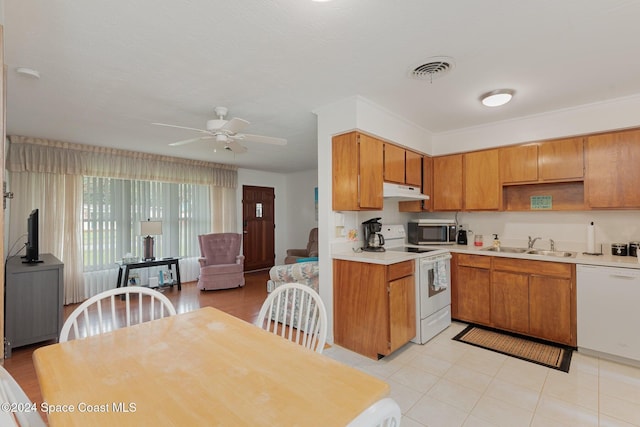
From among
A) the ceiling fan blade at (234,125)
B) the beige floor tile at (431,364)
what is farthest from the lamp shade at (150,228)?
the beige floor tile at (431,364)

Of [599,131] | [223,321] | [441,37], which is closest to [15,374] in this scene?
[223,321]

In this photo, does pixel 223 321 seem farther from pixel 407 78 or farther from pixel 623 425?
pixel 623 425

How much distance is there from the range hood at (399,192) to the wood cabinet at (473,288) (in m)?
0.87

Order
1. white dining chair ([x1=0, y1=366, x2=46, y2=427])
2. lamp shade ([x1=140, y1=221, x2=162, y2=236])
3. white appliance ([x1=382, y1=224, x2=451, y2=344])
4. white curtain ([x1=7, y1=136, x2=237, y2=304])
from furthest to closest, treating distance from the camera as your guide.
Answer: lamp shade ([x1=140, y1=221, x2=162, y2=236]), white curtain ([x1=7, y1=136, x2=237, y2=304]), white appliance ([x1=382, y1=224, x2=451, y2=344]), white dining chair ([x1=0, y1=366, x2=46, y2=427])

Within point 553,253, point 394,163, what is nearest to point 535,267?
point 553,253

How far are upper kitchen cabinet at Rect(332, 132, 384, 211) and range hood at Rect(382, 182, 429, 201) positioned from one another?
13 centimetres

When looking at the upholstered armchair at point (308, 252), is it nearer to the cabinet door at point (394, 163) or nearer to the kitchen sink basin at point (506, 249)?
the cabinet door at point (394, 163)

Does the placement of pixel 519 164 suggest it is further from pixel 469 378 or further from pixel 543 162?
pixel 469 378

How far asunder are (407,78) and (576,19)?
102cm

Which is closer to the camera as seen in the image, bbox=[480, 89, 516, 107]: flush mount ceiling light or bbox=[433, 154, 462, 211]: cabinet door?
bbox=[480, 89, 516, 107]: flush mount ceiling light

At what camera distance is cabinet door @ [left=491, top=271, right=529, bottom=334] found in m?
2.96

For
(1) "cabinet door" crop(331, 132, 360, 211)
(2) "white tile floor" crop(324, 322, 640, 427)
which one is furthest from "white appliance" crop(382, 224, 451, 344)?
(1) "cabinet door" crop(331, 132, 360, 211)

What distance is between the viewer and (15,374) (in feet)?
8.01

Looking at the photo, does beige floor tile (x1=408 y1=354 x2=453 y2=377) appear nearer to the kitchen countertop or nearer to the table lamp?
the kitchen countertop
